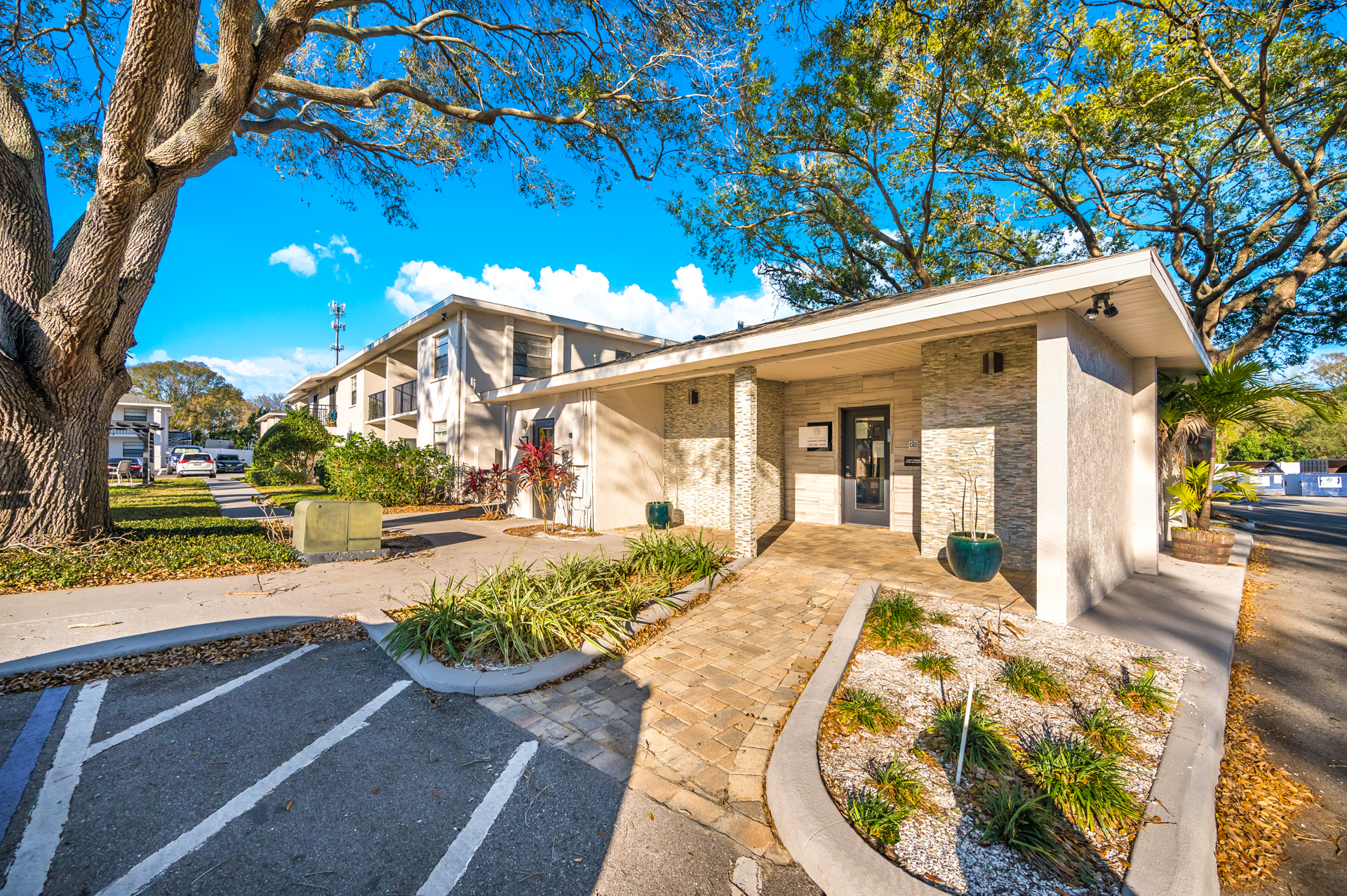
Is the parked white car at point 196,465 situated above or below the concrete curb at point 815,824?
above

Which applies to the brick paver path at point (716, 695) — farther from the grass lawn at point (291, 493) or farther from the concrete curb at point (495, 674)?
the grass lawn at point (291, 493)

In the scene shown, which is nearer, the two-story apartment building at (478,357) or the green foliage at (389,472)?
the green foliage at (389,472)

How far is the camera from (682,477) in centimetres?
1062

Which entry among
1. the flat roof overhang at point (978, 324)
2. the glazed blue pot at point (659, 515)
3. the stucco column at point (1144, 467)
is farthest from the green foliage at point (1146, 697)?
the glazed blue pot at point (659, 515)

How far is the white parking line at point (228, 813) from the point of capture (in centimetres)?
186

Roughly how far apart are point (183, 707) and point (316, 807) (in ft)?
5.44

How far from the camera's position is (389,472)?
13.0 meters

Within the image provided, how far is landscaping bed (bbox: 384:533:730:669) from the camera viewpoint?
3.78 meters

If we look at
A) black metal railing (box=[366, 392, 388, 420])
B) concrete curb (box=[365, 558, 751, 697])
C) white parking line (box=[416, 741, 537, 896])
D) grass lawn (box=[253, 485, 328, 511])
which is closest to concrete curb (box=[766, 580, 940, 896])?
white parking line (box=[416, 741, 537, 896])

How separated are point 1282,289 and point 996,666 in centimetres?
1175

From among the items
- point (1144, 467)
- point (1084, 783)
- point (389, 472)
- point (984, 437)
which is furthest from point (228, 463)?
point (1144, 467)

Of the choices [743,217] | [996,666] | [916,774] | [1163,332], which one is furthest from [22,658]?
[743,217]

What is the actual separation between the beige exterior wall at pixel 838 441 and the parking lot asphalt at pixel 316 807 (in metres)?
7.27

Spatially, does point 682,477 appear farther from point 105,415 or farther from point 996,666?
point 105,415
